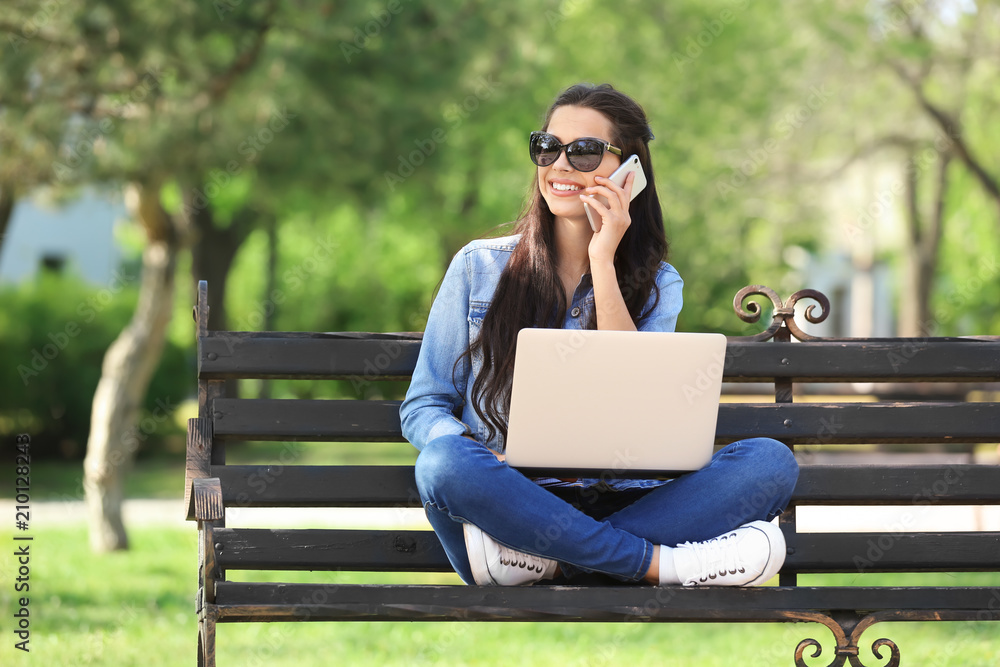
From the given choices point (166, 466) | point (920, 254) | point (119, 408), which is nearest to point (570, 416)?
point (119, 408)

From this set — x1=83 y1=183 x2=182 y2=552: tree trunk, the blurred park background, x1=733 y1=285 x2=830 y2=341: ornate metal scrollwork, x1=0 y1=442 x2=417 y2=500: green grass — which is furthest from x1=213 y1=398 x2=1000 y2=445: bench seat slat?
x1=0 y1=442 x2=417 y2=500: green grass

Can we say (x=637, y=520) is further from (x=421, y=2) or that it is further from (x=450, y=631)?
(x=421, y=2)

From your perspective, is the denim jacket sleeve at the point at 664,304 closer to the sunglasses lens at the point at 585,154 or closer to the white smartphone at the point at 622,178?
the white smartphone at the point at 622,178

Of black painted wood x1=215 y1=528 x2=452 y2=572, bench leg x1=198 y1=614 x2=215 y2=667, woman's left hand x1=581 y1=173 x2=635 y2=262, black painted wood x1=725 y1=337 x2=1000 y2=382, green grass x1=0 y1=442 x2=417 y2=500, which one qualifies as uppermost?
woman's left hand x1=581 y1=173 x2=635 y2=262

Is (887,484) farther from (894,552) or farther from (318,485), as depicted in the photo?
(318,485)

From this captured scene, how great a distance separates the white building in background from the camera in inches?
925

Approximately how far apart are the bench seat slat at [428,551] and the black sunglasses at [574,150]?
1.16 meters

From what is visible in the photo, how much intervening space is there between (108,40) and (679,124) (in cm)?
1021

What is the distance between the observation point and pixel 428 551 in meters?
3.30

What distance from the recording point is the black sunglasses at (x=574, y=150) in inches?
128

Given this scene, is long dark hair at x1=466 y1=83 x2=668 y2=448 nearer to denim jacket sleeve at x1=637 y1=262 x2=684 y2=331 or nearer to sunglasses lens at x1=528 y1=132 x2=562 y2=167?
denim jacket sleeve at x1=637 y1=262 x2=684 y2=331

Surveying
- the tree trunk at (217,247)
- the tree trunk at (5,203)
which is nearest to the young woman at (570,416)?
the tree trunk at (5,203)

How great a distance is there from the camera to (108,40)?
6434mm

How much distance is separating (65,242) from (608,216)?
23.5 metres
